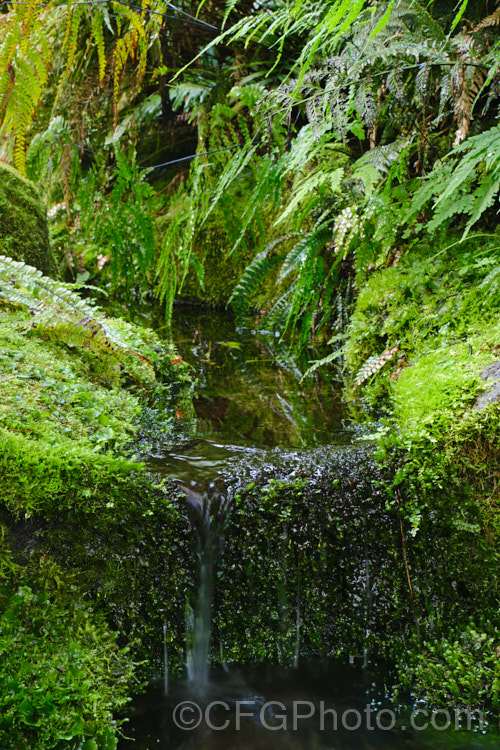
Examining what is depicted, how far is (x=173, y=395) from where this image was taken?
2.81 m

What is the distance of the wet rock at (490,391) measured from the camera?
1778 millimetres

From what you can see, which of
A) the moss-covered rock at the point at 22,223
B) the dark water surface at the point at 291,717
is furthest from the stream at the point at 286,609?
the moss-covered rock at the point at 22,223

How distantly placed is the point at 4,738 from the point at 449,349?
2003 millimetres

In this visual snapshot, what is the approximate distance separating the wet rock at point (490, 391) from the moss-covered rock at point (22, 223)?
96.2 inches

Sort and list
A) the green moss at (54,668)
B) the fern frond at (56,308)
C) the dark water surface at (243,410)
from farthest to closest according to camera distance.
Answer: the fern frond at (56,308)
the dark water surface at (243,410)
the green moss at (54,668)

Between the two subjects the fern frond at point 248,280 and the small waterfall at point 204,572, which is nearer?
the small waterfall at point 204,572

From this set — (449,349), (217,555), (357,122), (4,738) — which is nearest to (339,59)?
(357,122)

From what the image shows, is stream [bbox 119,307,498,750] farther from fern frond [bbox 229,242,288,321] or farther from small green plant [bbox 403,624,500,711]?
fern frond [bbox 229,242,288,321]

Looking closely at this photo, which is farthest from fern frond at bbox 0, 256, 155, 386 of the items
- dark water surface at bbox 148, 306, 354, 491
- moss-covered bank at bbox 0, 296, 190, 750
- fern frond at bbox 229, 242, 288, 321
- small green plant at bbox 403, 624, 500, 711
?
small green plant at bbox 403, 624, 500, 711

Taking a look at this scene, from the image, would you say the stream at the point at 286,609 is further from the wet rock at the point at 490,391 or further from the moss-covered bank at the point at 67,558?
the wet rock at the point at 490,391

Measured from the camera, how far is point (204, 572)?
1753 millimetres

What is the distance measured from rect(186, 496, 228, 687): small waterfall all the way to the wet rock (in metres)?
0.94

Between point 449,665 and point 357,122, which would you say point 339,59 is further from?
point 449,665

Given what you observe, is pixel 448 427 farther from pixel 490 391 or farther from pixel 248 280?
pixel 248 280
